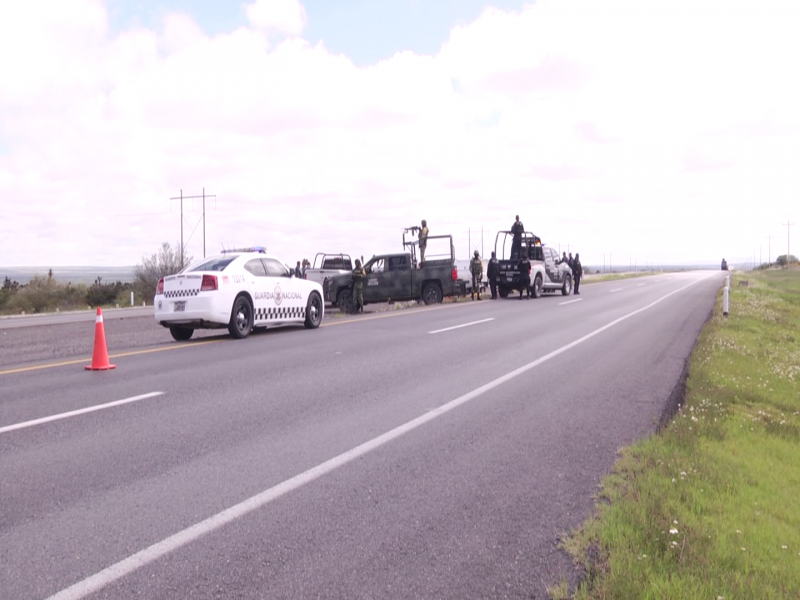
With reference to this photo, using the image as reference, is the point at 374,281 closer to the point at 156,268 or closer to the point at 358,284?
the point at 358,284

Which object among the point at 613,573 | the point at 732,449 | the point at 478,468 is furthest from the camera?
the point at 732,449

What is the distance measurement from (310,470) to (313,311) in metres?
11.4

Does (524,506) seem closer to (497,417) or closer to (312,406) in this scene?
(497,417)

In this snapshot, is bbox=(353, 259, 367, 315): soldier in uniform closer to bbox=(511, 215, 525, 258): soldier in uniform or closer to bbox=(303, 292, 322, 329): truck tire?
bbox=(303, 292, 322, 329): truck tire

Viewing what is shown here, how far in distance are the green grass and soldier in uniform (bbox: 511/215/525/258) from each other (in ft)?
72.3

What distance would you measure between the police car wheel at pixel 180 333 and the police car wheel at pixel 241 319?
1180 millimetres

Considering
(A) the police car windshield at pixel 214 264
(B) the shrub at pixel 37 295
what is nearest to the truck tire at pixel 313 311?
(A) the police car windshield at pixel 214 264

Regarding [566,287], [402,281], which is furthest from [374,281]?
[566,287]

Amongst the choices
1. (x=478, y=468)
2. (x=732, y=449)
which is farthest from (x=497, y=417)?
(x=732, y=449)

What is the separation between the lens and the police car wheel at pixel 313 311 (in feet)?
53.9

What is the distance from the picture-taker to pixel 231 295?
1370 centimetres

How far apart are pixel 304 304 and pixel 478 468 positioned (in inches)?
444

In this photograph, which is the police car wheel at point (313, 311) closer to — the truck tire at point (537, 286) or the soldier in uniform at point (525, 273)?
the soldier in uniform at point (525, 273)

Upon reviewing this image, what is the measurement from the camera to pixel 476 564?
12.2ft
